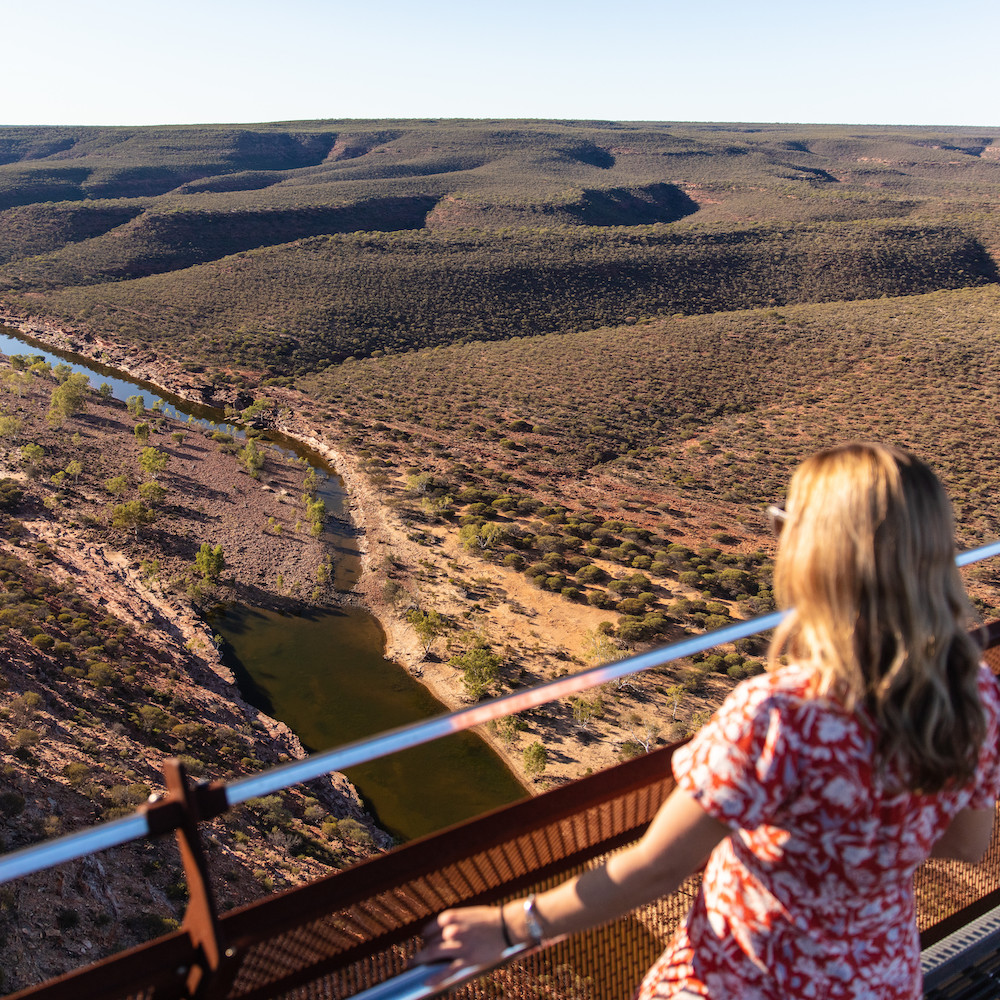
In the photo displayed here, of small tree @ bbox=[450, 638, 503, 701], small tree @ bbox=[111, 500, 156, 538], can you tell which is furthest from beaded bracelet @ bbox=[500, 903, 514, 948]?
small tree @ bbox=[111, 500, 156, 538]

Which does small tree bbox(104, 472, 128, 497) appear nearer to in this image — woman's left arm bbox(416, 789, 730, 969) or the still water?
the still water

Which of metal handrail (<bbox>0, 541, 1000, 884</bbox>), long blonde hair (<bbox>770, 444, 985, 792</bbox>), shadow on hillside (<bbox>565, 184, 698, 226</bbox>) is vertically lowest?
metal handrail (<bbox>0, 541, 1000, 884</bbox>)

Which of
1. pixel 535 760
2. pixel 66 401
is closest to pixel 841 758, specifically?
pixel 535 760

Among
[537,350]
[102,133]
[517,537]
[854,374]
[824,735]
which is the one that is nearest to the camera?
[824,735]

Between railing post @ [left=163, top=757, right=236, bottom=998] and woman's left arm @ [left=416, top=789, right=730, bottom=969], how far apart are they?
47 centimetres

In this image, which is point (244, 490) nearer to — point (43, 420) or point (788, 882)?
point (43, 420)

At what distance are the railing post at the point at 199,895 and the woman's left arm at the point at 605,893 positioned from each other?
471mm

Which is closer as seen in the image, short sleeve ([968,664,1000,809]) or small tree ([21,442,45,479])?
short sleeve ([968,664,1000,809])

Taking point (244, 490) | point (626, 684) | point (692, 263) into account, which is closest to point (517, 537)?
point (626, 684)

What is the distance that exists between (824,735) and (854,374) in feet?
154

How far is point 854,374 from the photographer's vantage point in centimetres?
4300

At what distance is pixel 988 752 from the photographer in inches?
59.5

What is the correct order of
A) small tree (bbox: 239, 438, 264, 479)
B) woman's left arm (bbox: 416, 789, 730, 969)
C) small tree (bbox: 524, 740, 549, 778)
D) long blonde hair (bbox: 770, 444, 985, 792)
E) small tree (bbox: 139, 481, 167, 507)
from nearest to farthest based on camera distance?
1. long blonde hair (bbox: 770, 444, 985, 792)
2. woman's left arm (bbox: 416, 789, 730, 969)
3. small tree (bbox: 524, 740, 549, 778)
4. small tree (bbox: 139, 481, 167, 507)
5. small tree (bbox: 239, 438, 264, 479)

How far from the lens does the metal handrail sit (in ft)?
4.68
